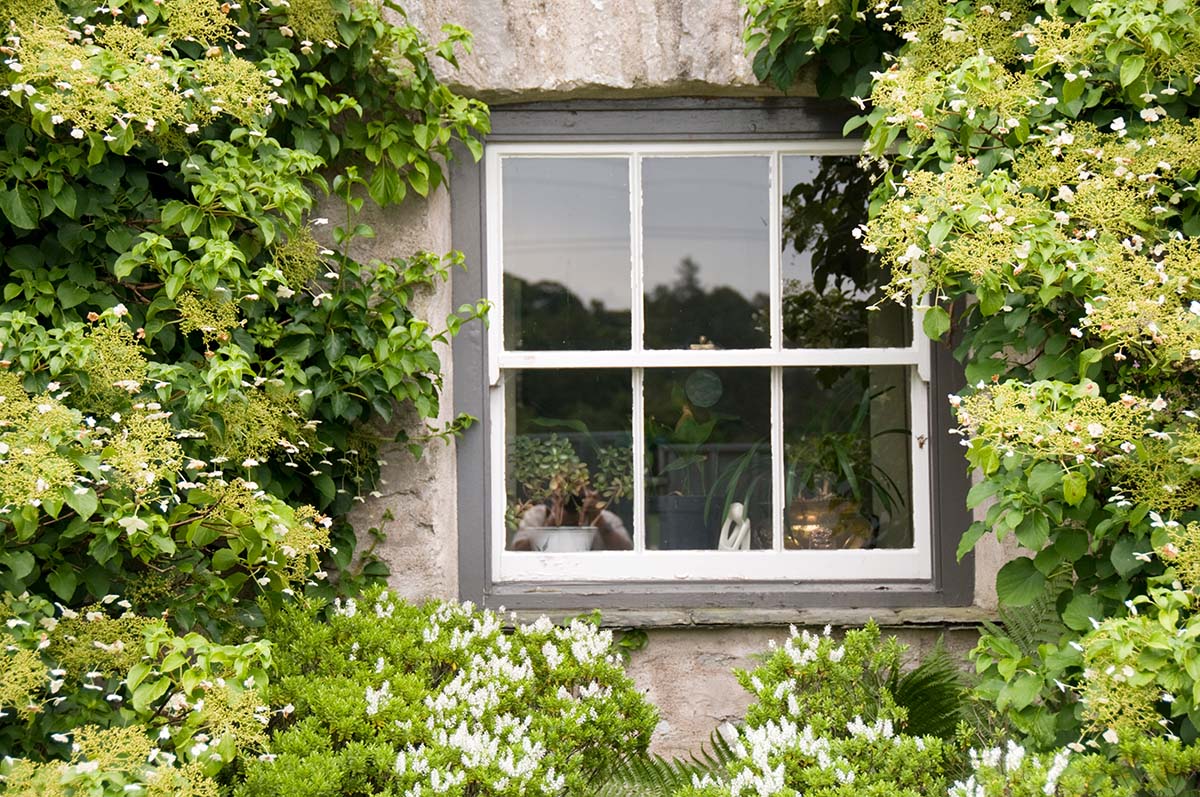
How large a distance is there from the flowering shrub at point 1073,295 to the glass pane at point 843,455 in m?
0.62

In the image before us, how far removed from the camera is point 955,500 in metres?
3.44

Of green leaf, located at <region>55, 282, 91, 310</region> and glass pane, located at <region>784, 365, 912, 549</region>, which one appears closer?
green leaf, located at <region>55, 282, 91, 310</region>

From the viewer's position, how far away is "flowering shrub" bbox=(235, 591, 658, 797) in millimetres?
2492

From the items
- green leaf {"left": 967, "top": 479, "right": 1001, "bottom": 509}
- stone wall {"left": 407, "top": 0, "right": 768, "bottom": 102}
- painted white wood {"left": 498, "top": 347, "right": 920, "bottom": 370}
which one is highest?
stone wall {"left": 407, "top": 0, "right": 768, "bottom": 102}

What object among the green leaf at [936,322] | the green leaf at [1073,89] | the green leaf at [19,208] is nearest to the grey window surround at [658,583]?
the green leaf at [936,322]

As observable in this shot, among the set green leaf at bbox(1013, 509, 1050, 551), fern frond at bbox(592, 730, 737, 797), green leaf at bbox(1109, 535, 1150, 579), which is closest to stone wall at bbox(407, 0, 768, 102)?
green leaf at bbox(1013, 509, 1050, 551)

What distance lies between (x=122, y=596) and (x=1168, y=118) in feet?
9.31

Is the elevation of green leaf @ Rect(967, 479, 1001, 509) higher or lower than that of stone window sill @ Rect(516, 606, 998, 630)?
higher

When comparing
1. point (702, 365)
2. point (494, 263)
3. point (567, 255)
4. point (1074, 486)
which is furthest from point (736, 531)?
point (1074, 486)

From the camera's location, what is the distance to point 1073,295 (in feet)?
8.67

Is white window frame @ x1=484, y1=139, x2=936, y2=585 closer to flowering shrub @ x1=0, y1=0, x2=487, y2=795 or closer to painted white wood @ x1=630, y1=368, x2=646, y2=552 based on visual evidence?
painted white wood @ x1=630, y1=368, x2=646, y2=552

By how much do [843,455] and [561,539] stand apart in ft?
3.19

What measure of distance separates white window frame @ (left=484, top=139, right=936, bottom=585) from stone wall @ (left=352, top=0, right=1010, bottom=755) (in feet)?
0.54

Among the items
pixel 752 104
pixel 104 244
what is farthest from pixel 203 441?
pixel 752 104
